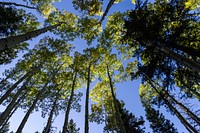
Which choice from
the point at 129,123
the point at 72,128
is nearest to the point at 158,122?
the point at 129,123

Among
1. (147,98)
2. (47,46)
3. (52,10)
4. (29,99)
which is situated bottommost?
(147,98)

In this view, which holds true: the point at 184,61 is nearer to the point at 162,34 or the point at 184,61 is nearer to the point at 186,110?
the point at 162,34

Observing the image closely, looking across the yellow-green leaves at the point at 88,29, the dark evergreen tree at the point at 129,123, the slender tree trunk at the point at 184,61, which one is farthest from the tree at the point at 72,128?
the slender tree trunk at the point at 184,61

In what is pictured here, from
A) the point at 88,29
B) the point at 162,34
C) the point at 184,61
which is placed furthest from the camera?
the point at 88,29

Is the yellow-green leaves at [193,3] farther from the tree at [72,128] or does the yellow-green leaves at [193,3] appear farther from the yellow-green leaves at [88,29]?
the tree at [72,128]

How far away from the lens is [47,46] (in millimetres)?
17844

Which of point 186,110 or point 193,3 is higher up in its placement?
point 193,3

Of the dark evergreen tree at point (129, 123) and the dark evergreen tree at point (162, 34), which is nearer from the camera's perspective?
the dark evergreen tree at point (162, 34)

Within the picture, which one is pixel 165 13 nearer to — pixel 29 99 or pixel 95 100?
pixel 95 100

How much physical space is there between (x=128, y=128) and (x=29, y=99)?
35.4 feet

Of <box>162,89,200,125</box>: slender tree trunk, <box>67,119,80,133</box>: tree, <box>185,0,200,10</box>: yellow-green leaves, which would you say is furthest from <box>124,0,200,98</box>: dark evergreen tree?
<box>67,119,80,133</box>: tree

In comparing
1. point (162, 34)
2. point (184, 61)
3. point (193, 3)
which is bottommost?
point (184, 61)

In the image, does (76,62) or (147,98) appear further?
(147,98)

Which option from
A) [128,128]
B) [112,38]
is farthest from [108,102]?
[112,38]
